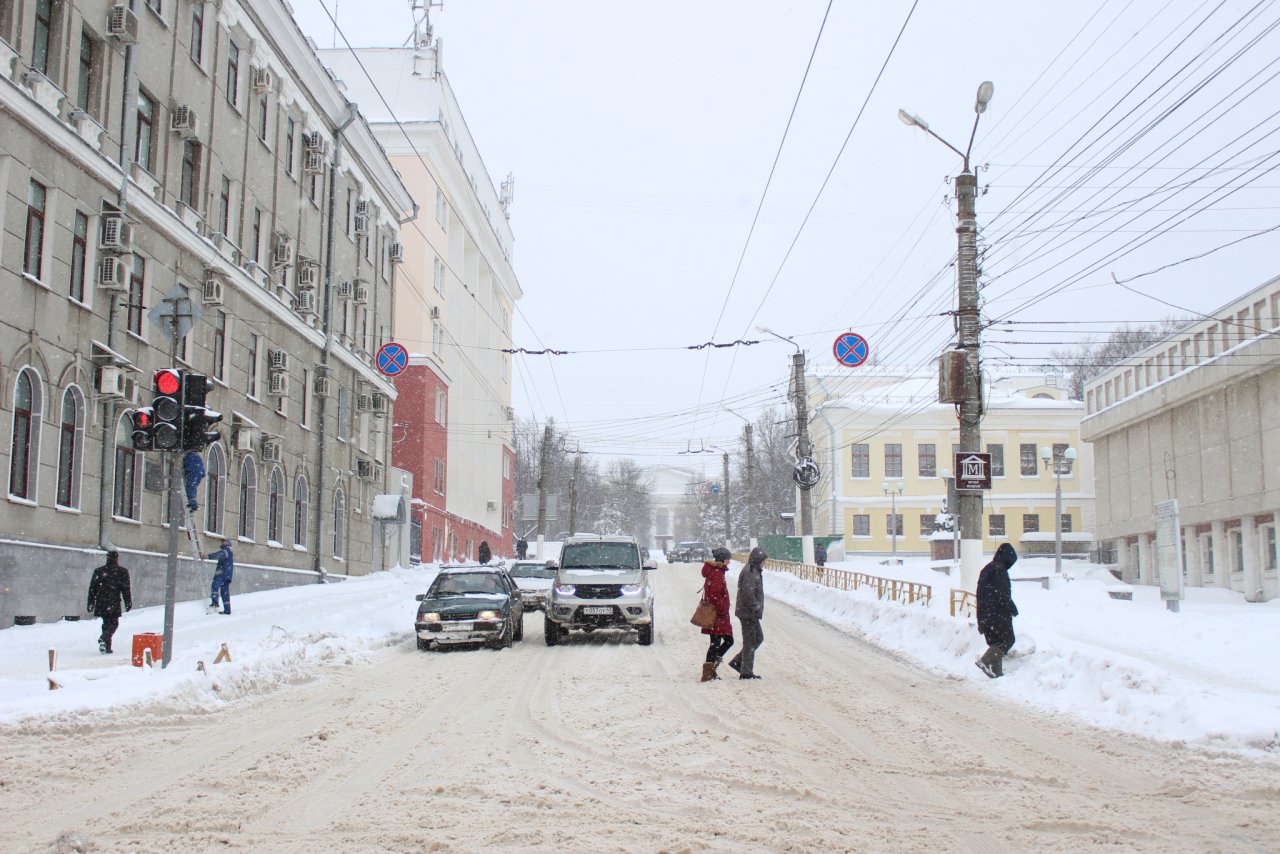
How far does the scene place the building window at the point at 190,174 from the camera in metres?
24.8

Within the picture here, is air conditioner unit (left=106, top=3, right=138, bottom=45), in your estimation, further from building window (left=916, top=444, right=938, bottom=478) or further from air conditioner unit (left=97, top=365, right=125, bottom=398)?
building window (left=916, top=444, right=938, bottom=478)

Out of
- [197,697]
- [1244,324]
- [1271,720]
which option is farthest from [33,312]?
[1244,324]

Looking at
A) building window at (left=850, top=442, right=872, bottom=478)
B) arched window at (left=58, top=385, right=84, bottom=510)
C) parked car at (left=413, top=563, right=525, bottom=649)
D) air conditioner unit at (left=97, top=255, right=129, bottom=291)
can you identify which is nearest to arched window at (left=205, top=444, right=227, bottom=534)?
arched window at (left=58, top=385, right=84, bottom=510)

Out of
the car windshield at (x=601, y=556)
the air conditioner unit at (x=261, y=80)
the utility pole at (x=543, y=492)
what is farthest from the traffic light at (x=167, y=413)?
the utility pole at (x=543, y=492)

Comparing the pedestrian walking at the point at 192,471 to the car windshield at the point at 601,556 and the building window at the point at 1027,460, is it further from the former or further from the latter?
the building window at the point at 1027,460

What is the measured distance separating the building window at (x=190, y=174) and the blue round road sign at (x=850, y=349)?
1453 centimetres

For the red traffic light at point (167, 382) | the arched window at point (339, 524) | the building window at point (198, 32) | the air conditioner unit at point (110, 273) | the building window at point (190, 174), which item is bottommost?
the arched window at point (339, 524)

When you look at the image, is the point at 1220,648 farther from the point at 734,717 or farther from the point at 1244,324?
the point at 1244,324

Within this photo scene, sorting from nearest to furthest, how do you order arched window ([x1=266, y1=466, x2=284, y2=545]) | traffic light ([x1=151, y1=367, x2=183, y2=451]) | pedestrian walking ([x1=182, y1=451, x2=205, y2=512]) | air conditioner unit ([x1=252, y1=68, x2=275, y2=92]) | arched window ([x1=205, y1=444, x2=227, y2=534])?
traffic light ([x1=151, y1=367, x2=183, y2=451]), pedestrian walking ([x1=182, y1=451, x2=205, y2=512]), arched window ([x1=205, y1=444, x2=227, y2=534]), air conditioner unit ([x1=252, y1=68, x2=275, y2=92]), arched window ([x1=266, y1=466, x2=284, y2=545])

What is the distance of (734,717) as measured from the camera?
432 inches

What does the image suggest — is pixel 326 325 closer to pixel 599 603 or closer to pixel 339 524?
pixel 339 524

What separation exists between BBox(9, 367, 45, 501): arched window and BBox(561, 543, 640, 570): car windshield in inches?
341

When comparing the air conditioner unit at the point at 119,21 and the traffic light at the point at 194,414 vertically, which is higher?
the air conditioner unit at the point at 119,21

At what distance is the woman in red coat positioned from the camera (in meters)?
14.1
